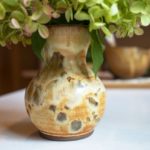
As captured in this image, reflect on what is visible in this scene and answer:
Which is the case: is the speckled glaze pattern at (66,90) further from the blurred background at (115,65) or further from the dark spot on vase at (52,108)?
the blurred background at (115,65)

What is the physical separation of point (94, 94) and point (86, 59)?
83mm

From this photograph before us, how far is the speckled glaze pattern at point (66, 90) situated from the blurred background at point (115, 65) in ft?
1.47

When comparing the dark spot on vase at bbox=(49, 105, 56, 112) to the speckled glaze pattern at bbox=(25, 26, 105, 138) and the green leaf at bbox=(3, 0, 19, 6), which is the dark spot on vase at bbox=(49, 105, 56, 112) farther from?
the green leaf at bbox=(3, 0, 19, 6)

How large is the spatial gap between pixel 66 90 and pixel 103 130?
0.57 ft

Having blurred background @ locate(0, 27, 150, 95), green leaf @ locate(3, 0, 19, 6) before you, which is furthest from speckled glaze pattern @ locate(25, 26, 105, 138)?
blurred background @ locate(0, 27, 150, 95)

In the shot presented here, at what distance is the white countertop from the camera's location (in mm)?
687

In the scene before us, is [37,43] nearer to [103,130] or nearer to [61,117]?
[61,117]

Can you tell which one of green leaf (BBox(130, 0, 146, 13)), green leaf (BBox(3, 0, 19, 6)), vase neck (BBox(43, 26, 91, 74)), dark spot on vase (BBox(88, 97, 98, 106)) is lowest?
dark spot on vase (BBox(88, 97, 98, 106))

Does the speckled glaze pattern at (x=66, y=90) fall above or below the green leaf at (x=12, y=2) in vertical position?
below

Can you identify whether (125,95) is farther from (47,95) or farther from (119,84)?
(47,95)

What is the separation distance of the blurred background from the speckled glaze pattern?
0.45 meters

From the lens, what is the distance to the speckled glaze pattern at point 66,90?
26.5 inches

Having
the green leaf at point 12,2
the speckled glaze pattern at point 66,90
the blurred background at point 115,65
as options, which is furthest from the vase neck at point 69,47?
the blurred background at point 115,65

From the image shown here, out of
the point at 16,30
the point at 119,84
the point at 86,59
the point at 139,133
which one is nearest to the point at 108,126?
the point at 139,133
